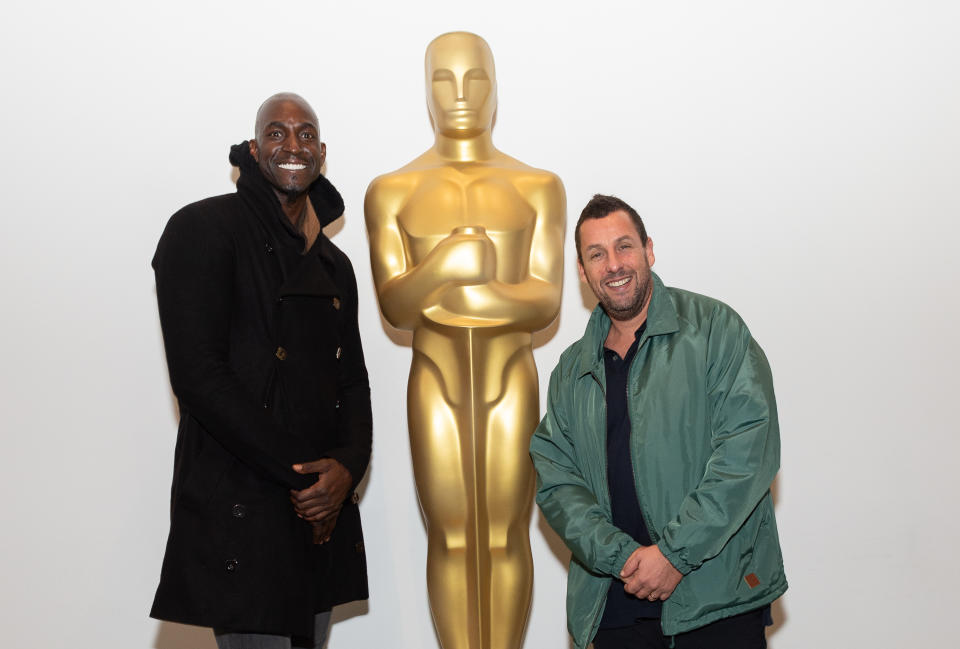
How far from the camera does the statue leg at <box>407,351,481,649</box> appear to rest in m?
3.45

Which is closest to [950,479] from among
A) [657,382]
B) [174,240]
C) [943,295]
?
[943,295]

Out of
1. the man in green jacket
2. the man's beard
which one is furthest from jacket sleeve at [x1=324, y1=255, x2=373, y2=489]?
the man's beard

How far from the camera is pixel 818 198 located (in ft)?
14.3

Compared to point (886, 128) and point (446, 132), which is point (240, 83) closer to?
point (446, 132)

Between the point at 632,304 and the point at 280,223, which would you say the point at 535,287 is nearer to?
the point at 632,304

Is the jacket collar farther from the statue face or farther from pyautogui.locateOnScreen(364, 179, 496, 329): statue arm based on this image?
the statue face

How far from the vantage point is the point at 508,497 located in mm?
3443

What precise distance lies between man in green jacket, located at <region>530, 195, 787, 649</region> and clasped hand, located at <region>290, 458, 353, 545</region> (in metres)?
0.59

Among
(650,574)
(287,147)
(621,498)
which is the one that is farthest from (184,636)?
(650,574)

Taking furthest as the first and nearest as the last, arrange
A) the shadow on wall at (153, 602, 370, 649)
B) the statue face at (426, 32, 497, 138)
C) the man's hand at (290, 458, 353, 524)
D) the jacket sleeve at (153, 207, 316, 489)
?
the shadow on wall at (153, 602, 370, 649), the statue face at (426, 32, 497, 138), the man's hand at (290, 458, 353, 524), the jacket sleeve at (153, 207, 316, 489)

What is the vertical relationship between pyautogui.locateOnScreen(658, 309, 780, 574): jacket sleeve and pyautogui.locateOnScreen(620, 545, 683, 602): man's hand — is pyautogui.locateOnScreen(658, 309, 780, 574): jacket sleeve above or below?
above

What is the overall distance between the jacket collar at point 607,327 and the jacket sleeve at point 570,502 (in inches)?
4.9

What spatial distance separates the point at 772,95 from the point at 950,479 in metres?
1.79

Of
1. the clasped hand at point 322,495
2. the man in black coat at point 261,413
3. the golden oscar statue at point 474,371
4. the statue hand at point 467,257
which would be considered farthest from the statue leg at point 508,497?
the clasped hand at point 322,495
